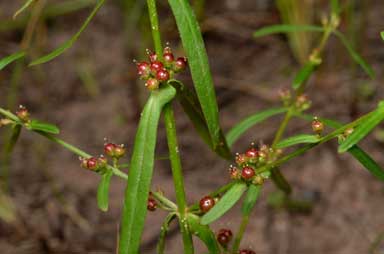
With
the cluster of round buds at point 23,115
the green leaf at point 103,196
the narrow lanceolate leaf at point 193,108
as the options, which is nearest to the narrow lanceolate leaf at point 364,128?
the narrow lanceolate leaf at point 193,108

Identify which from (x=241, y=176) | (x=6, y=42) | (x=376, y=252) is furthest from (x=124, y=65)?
(x=241, y=176)

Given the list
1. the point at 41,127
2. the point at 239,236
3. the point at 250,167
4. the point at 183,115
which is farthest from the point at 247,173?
the point at 183,115

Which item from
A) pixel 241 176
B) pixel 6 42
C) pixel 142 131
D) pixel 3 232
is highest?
pixel 6 42

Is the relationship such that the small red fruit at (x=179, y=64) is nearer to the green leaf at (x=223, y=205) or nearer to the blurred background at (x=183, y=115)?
the green leaf at (x=223, y=205)

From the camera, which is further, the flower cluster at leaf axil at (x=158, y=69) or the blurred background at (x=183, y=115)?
the blurred background at (x=183, y=115)

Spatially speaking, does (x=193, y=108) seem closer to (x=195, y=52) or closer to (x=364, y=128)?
(x=195, y=52)

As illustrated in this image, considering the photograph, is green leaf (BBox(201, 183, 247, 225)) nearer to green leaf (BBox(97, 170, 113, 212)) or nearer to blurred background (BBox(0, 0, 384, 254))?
green leaf (BBox(97, 170, 113, 212))

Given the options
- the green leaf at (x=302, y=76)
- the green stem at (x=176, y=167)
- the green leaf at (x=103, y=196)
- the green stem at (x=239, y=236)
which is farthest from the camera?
the green leaf at (x=302, y=76)

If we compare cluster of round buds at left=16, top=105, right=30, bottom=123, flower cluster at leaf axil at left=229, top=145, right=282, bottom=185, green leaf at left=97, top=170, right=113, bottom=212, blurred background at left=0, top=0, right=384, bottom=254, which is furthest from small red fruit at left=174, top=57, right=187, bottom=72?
blurred background at left=0, top=0, right=384, bottom=254

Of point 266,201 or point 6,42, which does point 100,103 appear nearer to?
point 6,42
